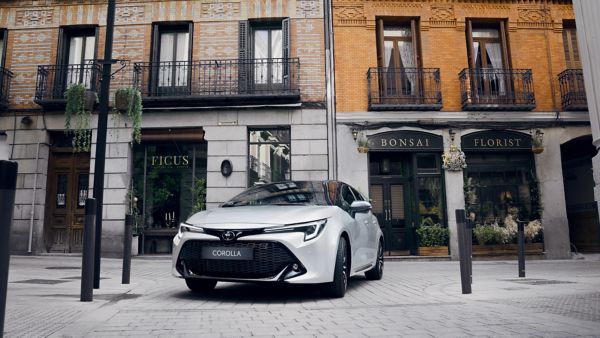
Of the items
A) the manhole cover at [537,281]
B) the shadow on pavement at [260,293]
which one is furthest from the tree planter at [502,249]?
the shadow on pavement at [260,293]

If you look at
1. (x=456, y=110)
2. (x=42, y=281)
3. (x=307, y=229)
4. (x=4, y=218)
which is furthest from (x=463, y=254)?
(x=456, y=110)

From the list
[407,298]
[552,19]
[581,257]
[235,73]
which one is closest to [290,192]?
[407,298]

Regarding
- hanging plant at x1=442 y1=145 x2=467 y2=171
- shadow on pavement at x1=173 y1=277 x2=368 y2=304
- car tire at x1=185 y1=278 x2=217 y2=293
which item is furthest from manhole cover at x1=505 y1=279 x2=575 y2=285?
hanging plant at x1=442 y1=145 x2=467 y2=171

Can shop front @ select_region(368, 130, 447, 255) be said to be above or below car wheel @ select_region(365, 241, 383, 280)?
above

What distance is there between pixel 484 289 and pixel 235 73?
A: 1056 centimetres

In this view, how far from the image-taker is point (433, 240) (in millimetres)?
13828

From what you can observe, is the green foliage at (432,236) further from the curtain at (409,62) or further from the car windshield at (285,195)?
the car windshield at (285,195)

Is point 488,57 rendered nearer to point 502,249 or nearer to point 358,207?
point 502,249

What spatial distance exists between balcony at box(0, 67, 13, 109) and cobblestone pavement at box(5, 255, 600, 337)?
9765mm

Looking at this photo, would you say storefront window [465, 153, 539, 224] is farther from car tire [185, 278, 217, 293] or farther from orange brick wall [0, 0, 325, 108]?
car tire [185, 278, 217, 293]

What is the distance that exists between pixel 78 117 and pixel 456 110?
12.1 meters

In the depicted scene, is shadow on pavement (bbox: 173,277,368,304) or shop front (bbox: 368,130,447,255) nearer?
shadow on pavement (bbox: 173,277,368,304)

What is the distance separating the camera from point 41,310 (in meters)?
4.63

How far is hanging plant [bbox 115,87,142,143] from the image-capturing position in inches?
544
